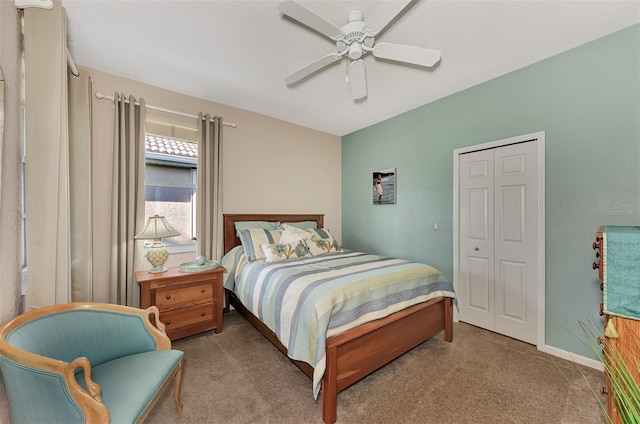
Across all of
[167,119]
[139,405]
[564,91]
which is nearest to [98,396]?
[139,405]

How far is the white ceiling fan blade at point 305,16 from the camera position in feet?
4.72

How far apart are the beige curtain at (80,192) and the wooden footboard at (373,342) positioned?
1577 millimetres

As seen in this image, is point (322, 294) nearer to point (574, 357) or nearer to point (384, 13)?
point (384, 13)

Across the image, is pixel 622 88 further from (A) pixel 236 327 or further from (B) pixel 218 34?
(A) pixel 236 327

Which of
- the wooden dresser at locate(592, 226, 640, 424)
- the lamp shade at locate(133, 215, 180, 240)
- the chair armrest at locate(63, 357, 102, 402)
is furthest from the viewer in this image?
the lamp shade at locate(133, 215, 180, 240)

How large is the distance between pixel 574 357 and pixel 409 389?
1572 mm

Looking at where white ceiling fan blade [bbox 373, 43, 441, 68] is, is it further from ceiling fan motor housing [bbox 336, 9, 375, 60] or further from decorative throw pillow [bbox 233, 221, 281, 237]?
decorative throw pillow [bbox 233, 221, 281, 237]

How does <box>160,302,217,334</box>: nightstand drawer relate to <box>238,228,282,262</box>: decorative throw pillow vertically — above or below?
below

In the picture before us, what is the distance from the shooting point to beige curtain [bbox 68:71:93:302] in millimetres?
2250

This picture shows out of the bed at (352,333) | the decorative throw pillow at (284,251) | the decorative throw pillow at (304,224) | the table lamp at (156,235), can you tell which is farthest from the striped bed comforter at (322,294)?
the decorative throw pillow at (304,224)

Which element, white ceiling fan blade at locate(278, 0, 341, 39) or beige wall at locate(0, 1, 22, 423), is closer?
beige wall at locate(0, 1, 22, 423)

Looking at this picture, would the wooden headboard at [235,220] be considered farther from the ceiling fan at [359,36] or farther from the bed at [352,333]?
the ceiling fan at [359,36]

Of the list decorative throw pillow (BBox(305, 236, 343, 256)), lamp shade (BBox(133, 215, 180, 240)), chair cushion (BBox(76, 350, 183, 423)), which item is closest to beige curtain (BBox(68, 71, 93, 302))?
lamp shade (BBox(133, 215, 180, 240))

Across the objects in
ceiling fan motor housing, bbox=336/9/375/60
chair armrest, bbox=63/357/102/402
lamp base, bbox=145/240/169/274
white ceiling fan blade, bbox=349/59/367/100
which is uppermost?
ceiling fan motor housing, bbox=336/9/375/60
